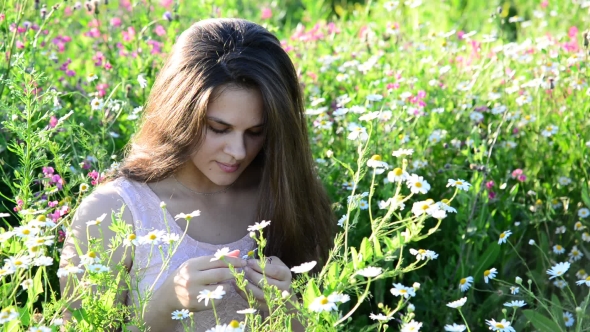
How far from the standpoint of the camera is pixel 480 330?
2.29m

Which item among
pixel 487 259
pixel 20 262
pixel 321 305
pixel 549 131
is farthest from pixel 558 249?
pixel 20 262

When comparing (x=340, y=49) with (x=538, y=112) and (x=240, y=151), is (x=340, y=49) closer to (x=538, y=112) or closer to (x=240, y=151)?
(x=538, y=112)

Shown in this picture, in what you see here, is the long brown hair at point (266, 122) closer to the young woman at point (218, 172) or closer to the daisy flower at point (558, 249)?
the young woman at point (218, 172)

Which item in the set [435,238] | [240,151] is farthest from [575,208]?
[240,151]

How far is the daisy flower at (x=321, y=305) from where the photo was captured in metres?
1.26

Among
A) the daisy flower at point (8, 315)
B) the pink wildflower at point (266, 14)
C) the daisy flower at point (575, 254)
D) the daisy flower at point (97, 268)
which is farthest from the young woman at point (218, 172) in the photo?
the pink wildflower at point (266, 14)

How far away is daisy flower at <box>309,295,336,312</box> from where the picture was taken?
1260mm

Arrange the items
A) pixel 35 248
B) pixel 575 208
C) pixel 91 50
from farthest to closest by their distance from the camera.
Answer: pixel 91 50
pixel 575 208
pixel 35 248

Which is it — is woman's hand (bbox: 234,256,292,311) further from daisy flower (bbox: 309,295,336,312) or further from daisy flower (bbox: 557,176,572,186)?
daisy flower (bbox: 557,176,572,186)

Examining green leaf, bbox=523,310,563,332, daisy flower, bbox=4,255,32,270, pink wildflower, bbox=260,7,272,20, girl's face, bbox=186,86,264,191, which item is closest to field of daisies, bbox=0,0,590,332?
green leaf, bbox=523,310,563,332

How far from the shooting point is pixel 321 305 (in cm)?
127

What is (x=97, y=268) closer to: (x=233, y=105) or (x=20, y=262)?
(x=20, y=262)

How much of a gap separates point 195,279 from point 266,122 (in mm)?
415

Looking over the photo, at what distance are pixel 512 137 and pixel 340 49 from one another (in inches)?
34.0
